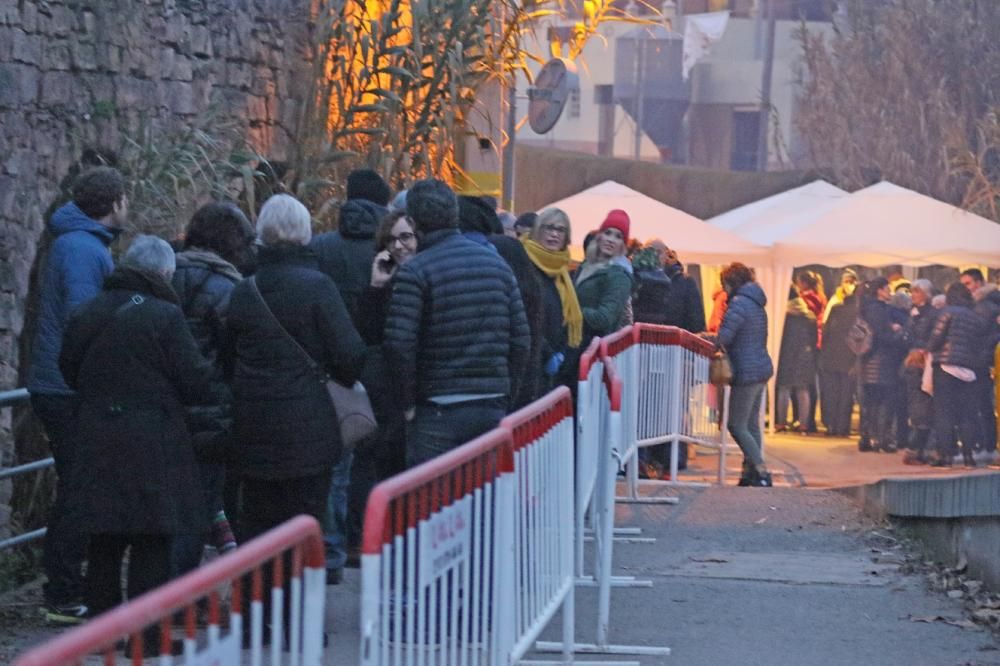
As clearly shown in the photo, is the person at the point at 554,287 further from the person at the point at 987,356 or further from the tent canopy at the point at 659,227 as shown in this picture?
the tent canopy at the point at 659,227

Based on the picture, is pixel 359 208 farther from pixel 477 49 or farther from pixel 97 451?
pixel 477 49

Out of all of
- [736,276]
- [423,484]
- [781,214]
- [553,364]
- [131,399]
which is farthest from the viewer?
[781,214]

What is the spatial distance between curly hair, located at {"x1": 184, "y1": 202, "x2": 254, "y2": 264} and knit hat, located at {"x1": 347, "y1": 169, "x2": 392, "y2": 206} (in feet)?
4.48

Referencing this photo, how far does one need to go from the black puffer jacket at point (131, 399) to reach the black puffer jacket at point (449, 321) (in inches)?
32.3

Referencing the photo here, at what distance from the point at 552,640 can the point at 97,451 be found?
2.24m

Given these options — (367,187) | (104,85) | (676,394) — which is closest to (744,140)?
(676,394)

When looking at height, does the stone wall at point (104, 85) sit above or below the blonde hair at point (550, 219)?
above

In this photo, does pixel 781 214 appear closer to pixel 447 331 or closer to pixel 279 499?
pixel 447 331

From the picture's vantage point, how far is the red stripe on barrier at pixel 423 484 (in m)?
3.74

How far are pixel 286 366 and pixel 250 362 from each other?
0.14m

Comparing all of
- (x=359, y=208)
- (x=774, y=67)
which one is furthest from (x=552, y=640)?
(x=774, y=67)

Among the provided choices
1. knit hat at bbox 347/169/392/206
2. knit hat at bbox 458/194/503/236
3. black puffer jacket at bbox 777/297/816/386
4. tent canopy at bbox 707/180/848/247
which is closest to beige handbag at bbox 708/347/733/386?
knit hat at bbox 347/169/392/206

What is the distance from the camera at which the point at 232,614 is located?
2965 mm

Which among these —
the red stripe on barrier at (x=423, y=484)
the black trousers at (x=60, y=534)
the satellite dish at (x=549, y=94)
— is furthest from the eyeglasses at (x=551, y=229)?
the satellite dish at (x=549, y=94)
